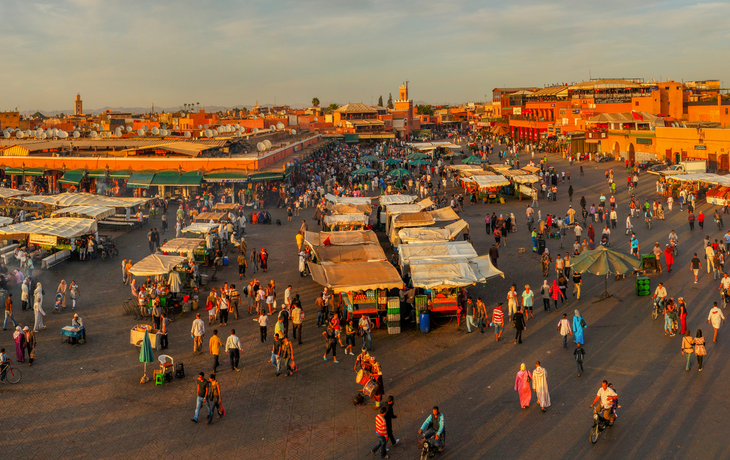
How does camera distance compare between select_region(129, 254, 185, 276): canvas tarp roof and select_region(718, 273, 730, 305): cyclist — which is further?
select_region(129, 254, 185, 276): canvas tarp roof

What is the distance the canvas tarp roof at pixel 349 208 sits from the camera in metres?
27.4

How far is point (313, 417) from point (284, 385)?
1628mm

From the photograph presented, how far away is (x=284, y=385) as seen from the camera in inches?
483

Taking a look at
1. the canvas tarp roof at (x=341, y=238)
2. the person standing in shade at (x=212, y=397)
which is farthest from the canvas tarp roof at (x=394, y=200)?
the person standing in shade at (x=212, y=397)

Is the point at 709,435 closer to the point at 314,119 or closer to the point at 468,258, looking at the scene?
the point at 468,258

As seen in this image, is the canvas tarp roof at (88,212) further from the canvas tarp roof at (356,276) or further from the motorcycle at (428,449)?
the motorcycle at (428,449)

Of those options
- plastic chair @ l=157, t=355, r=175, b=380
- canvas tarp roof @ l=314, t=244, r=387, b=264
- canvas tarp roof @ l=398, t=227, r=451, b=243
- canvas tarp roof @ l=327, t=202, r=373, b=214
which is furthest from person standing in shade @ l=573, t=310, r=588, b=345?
canvas tarp roof @ l=327, t=202, r=373, b=214

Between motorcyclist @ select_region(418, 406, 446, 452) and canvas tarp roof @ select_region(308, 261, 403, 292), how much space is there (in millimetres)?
6068

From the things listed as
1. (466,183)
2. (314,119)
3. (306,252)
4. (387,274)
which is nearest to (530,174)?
(466,183)

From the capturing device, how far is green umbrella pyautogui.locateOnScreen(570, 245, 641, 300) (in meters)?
16.7

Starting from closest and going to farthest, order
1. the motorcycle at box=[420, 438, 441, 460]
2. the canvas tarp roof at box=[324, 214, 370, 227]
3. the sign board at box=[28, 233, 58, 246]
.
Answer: the motorcycle at box=[420, 438, 441, 460] < the sign board at box=[28, 233, 58, 246] < the canvas tarp roof at box=[324, 214, 370, 227]

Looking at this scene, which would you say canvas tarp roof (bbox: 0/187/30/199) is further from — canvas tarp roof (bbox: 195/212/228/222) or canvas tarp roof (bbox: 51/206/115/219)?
canvas tarp roof (bbox: 195/212/228/222)

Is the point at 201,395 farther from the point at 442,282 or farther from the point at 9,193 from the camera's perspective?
the point at 9,193

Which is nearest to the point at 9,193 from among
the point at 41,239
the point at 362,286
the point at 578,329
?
the point at 41,239
